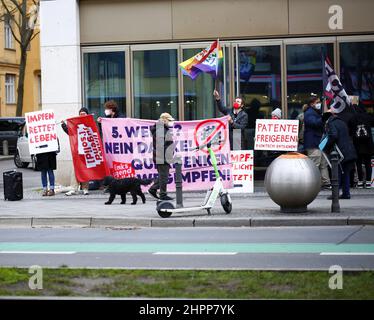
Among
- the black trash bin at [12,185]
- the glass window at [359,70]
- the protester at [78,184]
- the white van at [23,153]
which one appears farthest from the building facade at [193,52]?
the white van at [23,153]

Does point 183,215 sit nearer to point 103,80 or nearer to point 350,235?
point 350,235

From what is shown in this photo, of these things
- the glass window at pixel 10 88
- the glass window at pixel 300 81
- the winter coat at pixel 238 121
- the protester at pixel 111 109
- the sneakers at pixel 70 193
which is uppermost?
the glass window at pixel 10 88

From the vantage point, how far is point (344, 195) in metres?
16.2

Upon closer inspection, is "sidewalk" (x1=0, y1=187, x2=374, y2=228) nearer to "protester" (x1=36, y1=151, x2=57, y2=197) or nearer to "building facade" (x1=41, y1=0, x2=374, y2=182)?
"protester" (x1=36, y1=151, x2=57, y2=197)

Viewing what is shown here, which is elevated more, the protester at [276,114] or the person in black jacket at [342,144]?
the protester at [276,114]

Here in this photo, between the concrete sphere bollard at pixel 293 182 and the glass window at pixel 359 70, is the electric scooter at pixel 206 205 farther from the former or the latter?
the glass window at pixel 359 70

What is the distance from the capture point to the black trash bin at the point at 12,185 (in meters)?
18.1

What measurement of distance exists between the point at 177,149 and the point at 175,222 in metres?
4.54

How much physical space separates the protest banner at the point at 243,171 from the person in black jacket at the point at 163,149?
5.90 ft

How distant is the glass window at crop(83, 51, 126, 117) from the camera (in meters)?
20.7

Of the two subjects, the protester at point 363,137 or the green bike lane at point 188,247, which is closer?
the green bike lane at point 188,247

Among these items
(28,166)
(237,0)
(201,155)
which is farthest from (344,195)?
(28,166)

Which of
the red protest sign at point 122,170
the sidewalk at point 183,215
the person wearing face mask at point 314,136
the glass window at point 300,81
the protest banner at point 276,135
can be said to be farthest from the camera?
the glass window at point 300,81

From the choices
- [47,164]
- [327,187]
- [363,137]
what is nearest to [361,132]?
[363,137]
